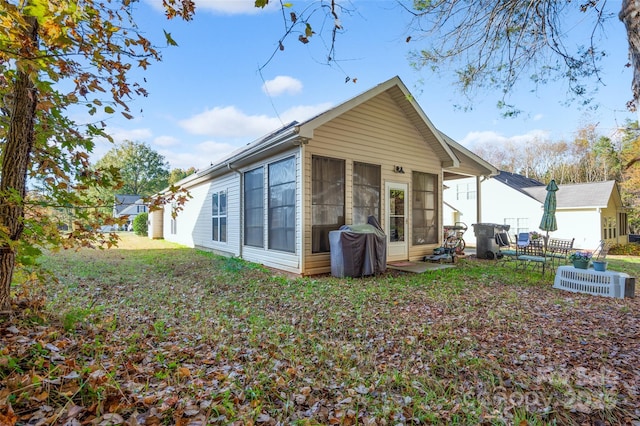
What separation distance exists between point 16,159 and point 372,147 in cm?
667

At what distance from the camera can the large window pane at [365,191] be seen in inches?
300

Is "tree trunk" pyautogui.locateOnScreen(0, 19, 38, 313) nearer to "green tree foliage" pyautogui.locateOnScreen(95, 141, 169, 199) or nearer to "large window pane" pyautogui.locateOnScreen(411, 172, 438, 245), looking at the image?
"large window pane" pyautogui.locateOnScreen(411, 172, 438, 245)

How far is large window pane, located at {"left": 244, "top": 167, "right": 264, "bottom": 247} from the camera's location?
8.38m

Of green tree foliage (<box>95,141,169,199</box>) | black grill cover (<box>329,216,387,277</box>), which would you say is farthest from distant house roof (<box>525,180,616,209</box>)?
green tree foliage (<box>95,141,169,199</box>)

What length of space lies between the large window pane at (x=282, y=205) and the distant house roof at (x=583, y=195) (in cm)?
1685

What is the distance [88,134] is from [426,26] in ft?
14.8

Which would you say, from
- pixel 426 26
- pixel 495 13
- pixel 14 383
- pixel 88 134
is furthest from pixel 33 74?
pixel 495 13

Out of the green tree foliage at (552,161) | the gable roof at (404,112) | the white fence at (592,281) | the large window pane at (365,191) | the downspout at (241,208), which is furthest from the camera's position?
the green tree foliage at (552,161)

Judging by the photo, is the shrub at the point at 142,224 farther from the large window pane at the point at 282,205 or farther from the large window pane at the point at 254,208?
the large window pane at the point at 282,205

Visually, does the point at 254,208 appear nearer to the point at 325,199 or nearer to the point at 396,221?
the point at 325,199

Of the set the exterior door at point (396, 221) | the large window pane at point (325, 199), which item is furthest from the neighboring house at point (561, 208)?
the large window pane at point (325, 199)

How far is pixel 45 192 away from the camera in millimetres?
2684

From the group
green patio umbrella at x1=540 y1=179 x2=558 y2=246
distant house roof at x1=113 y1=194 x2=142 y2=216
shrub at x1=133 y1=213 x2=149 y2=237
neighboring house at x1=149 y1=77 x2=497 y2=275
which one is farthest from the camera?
shrub at x1=133 y1=213 x2=149 y2=237

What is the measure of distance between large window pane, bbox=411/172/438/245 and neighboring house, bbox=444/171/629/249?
967 cm
